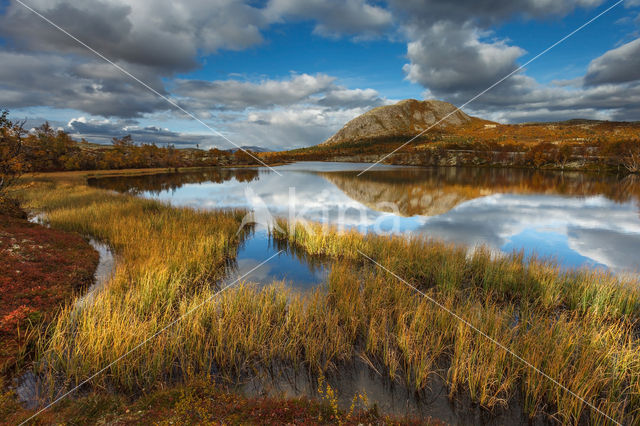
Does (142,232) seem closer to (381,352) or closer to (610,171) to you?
(381,352)

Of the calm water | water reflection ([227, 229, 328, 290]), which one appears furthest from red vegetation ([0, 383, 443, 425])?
the calm water

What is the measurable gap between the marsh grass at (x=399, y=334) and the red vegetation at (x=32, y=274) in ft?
2.04

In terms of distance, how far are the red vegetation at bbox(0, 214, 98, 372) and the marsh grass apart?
2.04 ft

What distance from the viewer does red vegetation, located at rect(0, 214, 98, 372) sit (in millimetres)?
5988

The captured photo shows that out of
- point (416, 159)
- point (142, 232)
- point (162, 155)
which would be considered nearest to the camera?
point (142, 232)

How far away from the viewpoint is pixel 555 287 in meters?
8.30

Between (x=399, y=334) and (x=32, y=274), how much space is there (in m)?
11.0

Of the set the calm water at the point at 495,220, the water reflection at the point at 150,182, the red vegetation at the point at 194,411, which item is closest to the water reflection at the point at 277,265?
the calm water at the point at 495,220

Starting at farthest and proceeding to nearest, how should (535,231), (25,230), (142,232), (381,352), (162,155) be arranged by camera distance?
1. (162,155)
2. (535,231)
3. (142,232)
4. (25,230)
5. (381,352)

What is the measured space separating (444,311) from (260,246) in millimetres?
10597

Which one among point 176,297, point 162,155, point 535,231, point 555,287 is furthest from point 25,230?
point 162,155

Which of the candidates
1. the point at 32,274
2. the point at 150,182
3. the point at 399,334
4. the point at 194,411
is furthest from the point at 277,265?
the point at 150,182

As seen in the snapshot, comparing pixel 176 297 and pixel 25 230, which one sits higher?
pixel 25 230

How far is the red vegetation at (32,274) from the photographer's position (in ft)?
19.6
